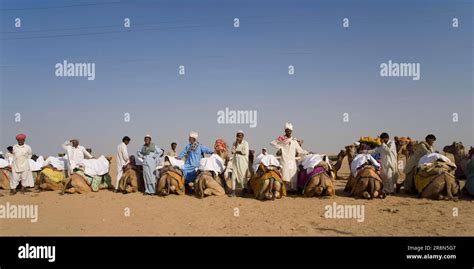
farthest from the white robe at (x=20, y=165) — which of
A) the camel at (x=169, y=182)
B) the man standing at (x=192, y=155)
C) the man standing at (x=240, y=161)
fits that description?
the man standing at (x=240, y=161)

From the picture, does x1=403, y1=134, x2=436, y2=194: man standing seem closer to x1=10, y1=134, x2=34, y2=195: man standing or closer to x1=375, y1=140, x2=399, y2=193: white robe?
x1=375, y1=140, x2=399, y2=193: white robe

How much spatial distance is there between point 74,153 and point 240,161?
5.92 meters

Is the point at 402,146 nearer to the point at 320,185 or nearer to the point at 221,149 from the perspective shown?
the point at 320,185

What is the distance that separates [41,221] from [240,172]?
564 cm

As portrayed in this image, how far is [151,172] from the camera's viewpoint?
13242 millimetres

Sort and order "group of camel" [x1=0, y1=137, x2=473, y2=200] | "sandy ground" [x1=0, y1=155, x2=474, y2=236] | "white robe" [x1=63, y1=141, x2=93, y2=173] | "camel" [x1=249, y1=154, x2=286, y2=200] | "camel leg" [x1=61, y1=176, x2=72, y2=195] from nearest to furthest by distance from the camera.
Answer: "sandy ground" [x1=0, y1=155, x2=474, y2=236]
"group of camel" [x1=0, y1=137, x2=473, y2=200]
"camel" [x1=249, y1=154, x2=286, y2=200]
"camel leg" [x1=61, y1=176, x2=72, y2=195]
"white robe" [x1=63, y1=141, x2=93, y2=173]

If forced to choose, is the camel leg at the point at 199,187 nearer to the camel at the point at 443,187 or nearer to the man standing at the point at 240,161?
the man standing at the point at 240,161

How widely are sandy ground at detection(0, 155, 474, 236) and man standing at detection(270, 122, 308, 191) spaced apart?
598mm

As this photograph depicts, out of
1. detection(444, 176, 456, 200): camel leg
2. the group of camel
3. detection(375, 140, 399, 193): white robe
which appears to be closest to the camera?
detection(444, 176, 456, 200): camel leg

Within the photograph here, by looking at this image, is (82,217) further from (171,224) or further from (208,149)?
(208,149)

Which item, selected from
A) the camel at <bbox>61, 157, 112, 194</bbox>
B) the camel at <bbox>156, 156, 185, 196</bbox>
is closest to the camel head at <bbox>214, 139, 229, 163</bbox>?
the camel at <bbox>156, 156, 185, 196</bbox>

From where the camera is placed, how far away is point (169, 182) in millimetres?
12672

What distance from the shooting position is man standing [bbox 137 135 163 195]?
13.1m
